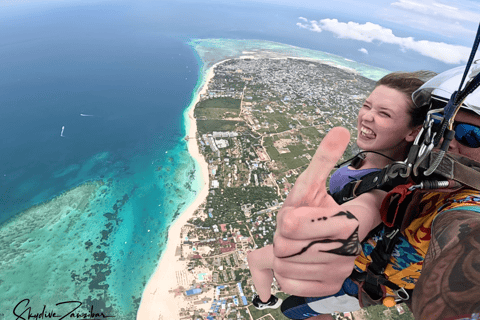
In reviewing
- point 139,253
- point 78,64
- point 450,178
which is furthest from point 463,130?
point 78,64

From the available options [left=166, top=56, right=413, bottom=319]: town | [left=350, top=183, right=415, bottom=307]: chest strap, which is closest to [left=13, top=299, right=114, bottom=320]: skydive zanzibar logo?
[left=166, top=56, right=413, bottom=319]: town

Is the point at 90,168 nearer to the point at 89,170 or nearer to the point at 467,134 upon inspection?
the point at 89,170

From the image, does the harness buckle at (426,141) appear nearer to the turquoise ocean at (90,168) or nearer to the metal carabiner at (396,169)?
the metal carabiner at (396,169)

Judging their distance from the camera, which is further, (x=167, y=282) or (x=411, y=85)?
(x=167, y=282)

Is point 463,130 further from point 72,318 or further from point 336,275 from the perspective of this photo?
point 72,318

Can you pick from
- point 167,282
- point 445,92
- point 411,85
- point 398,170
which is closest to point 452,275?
point 398,170
